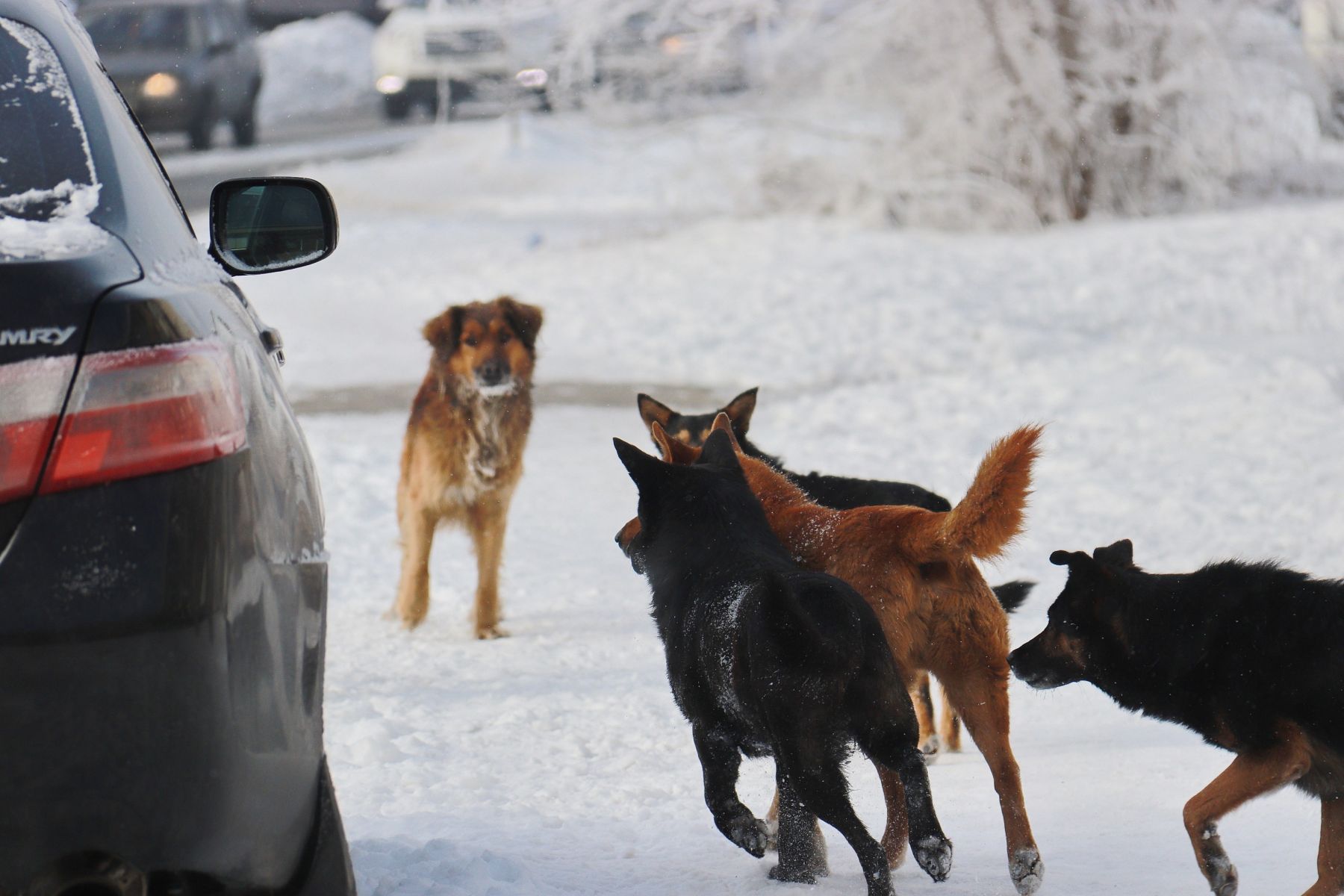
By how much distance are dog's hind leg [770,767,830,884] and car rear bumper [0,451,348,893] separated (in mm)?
2022

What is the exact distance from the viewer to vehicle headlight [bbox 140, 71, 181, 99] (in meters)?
27.8

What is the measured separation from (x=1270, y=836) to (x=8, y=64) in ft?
13.5

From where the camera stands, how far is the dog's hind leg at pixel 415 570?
7.52m

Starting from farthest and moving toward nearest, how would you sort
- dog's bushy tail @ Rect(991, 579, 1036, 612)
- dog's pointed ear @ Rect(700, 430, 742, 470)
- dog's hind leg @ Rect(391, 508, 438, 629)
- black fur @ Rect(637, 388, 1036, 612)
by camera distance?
1. dog's hind leg @ Rect(391, 508, 438, 629)
2. black fur @ Rect(637, 388, 1036, 612)
3. dog's bushy tail @ Rect(991, 579, 1036, 612)
4. dog's pointed ear @ Rect(700, 430, 742, 470)

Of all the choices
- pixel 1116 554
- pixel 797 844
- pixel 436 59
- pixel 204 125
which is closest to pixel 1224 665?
pixel 1116 554

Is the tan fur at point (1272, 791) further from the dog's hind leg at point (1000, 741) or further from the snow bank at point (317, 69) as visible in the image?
the snow bank at point (317, 69)

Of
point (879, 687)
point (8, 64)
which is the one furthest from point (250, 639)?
point (879, 687)

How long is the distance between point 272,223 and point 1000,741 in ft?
7.69

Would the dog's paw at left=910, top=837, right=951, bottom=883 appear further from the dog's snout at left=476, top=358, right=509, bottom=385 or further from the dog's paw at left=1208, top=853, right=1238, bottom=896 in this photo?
the dog's snout at left=476, top=358, right=509, bottom=385

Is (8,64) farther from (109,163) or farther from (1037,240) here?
(1037,240)

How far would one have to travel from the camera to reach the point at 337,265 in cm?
1992

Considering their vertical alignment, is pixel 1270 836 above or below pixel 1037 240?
above

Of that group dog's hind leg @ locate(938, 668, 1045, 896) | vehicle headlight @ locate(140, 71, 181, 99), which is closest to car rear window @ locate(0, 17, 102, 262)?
dog's hind leg @ locate(938, 668, 1045, 896)

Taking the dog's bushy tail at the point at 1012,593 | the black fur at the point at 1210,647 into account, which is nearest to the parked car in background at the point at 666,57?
the dog's bushy tail at the point at 1012,593
